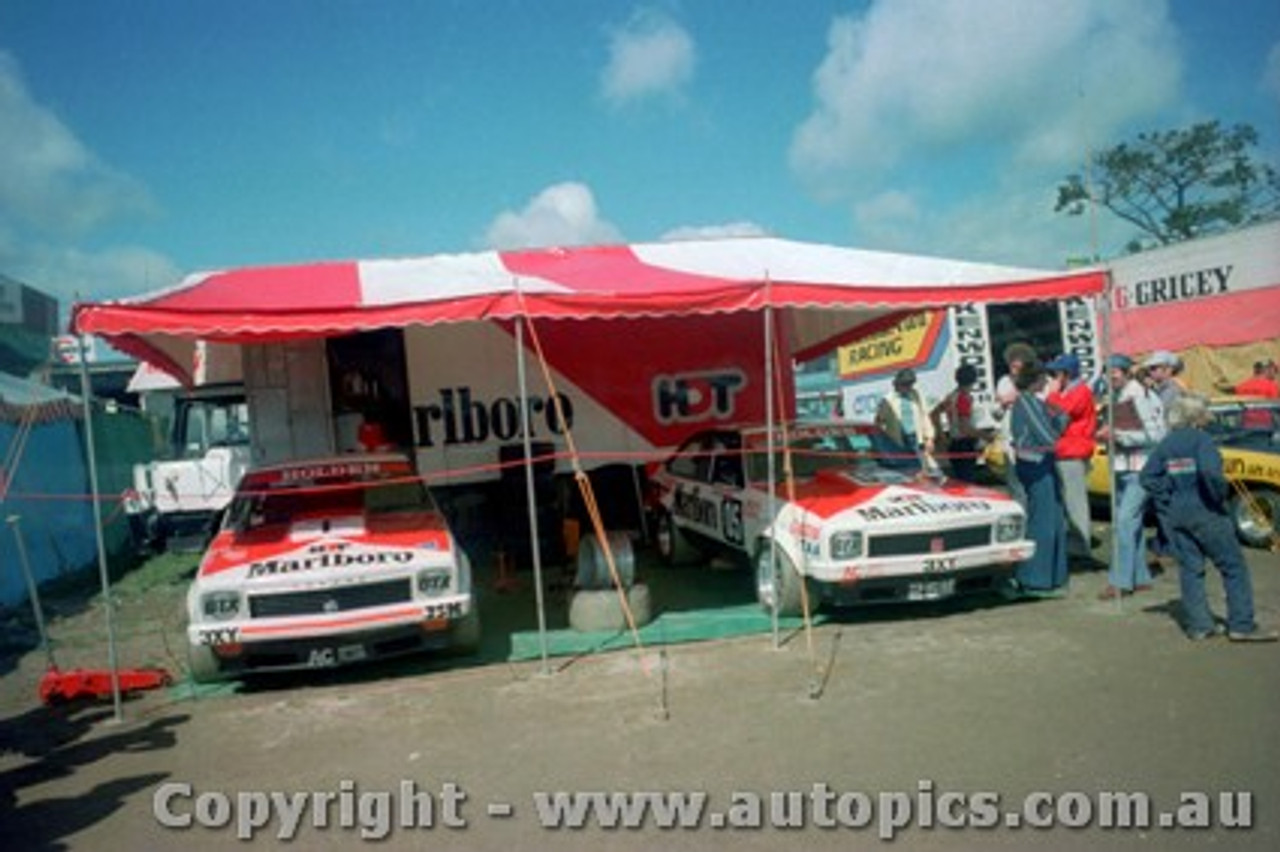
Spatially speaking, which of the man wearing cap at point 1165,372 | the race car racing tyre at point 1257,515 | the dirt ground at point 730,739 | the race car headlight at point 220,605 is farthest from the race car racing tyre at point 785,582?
the race car racing tyre at point 1257,515

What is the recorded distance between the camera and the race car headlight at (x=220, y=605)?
6.15m

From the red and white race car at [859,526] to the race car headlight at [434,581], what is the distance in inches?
95.0

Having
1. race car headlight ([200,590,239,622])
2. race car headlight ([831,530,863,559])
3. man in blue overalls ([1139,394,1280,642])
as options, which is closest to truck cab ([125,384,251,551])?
race car headlight ([200,590,239,622])

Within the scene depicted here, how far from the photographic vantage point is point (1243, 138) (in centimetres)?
4119

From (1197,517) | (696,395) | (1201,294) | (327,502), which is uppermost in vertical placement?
(1201,294)

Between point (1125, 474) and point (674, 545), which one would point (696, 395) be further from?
point (1125, 474)

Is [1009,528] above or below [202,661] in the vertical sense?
above

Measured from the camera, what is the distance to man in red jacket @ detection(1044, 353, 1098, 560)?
7.85 meters

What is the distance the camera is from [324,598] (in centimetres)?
627

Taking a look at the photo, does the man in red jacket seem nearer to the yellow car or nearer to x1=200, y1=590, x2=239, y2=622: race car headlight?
the yellow car

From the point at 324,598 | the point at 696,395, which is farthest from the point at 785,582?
the point at 696,395

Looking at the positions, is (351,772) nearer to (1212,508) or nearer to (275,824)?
(275,824)

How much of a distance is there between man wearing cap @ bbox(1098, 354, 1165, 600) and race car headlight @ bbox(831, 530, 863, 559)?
7.06 feet

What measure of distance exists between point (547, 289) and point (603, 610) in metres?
2.74
